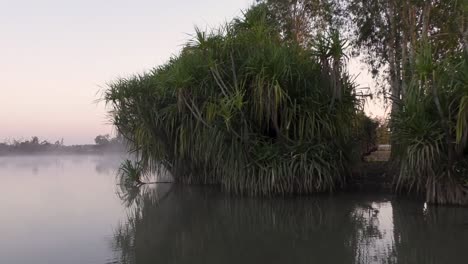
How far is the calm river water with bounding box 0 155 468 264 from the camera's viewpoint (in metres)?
5.96

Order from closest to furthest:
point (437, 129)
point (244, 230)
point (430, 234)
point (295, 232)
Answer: point (430, 234), point (295, 232), point (244, 230), point (437, 129)

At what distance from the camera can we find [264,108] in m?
11.5

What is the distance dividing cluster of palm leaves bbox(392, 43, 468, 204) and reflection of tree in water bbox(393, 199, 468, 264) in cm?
A: 53

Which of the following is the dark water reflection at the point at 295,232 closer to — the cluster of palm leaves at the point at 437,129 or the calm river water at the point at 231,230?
the calm river water at the point at 231,230

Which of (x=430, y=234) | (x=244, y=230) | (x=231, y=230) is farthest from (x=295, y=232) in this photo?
(x=430, y=234)

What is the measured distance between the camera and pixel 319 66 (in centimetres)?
1211

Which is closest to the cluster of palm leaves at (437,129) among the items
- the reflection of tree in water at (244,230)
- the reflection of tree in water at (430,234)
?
the reflection of tree in water at (430,234)

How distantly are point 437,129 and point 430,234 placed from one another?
297cm

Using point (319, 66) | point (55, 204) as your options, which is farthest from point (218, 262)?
point (319, 66)

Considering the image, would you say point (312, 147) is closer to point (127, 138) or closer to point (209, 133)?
point (209, 133)

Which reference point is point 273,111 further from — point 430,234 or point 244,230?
point 430,234

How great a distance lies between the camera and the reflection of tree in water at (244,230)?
5977 millimetres

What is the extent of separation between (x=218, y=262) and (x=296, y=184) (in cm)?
597

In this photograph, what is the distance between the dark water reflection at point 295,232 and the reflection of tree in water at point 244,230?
0.01 m
